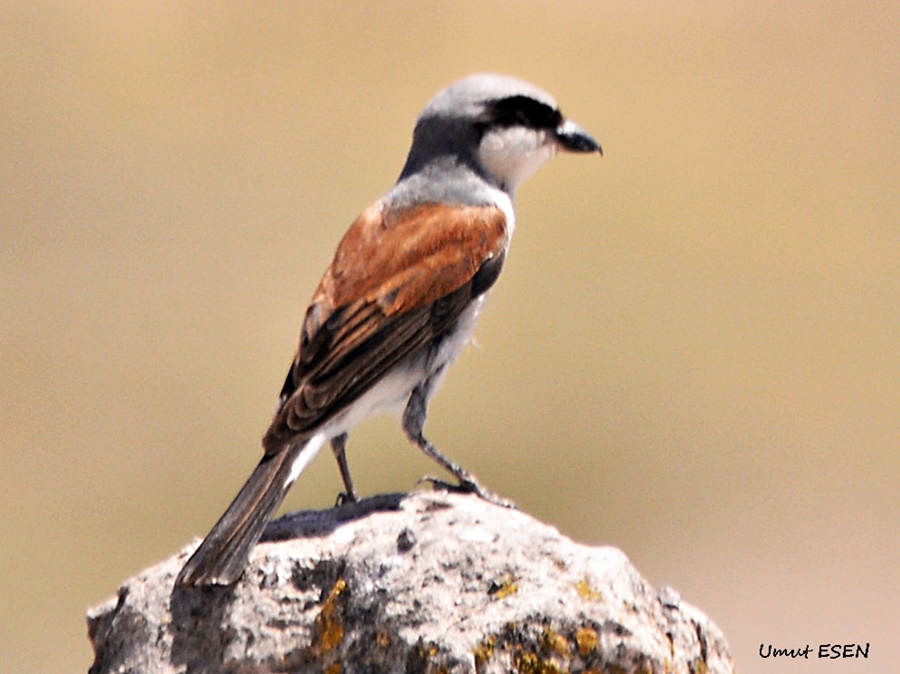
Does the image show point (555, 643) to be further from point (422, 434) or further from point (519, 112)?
point (519, 112)

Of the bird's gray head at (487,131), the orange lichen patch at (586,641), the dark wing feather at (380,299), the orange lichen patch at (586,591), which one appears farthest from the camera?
the bird's gray head at (487,131)

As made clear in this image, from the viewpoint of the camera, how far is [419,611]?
4633 millimetres

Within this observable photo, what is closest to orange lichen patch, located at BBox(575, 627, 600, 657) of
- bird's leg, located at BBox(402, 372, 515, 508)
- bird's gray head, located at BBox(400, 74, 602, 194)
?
bird's leg, located at BBox(402, 372, 515, 508)

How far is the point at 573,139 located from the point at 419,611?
322 cm

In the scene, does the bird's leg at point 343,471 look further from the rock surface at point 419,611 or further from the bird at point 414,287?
the rock surface at point 419,611

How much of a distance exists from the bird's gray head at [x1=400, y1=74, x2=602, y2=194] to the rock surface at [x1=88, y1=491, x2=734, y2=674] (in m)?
2.24

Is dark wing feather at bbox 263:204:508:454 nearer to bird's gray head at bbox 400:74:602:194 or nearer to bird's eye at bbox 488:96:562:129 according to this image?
bird's gray head at bbox 400:74:602:194

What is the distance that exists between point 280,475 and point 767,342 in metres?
11.0

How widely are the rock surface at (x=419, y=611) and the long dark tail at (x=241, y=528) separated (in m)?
0.07

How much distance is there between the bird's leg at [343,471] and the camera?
20.0ft

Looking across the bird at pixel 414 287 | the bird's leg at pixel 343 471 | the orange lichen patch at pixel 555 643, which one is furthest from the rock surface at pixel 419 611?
the bird's leg at pixel 343 471

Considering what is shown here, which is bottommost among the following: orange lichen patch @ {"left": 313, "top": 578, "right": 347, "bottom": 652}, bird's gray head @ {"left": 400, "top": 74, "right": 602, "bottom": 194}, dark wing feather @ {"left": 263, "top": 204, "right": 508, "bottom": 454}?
orange lichen patch @ {"left": 313, "top": 578, "right": 347, "bottom": 652}

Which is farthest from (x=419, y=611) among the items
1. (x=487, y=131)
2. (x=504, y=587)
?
(x=487, y=131)

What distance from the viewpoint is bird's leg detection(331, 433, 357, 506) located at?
609 centimetres
